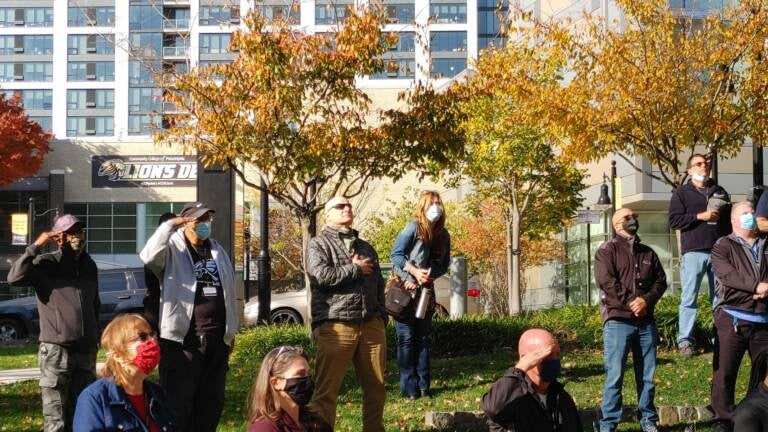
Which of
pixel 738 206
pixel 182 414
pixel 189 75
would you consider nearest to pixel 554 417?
pixel 182 414

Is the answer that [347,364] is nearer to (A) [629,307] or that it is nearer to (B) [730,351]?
(A) [629,307]

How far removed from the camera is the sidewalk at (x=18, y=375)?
14371 millimetres

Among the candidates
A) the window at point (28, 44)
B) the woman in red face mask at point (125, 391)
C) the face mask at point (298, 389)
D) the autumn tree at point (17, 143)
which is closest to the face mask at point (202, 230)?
the woman in red face mask at point (125, 391)

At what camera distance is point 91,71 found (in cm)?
11712

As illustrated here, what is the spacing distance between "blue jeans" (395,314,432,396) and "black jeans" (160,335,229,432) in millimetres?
3075

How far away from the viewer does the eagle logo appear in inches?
A: 2384

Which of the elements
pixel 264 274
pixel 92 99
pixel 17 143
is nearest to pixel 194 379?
pixel 264 274

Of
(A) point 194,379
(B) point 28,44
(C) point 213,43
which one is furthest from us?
Result: (B) point 28,44

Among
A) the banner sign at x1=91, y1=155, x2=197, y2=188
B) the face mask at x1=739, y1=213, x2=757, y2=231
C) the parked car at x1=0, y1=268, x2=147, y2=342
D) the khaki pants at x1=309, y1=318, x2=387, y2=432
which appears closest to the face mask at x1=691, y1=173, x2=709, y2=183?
the face mask at x1=739, y1=213, x2=757, y2=231

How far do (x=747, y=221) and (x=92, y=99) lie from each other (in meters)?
116

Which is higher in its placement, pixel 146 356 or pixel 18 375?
pixel 146 356

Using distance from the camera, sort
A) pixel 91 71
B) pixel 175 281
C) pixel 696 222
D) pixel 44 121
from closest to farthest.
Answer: pixel 175 281 → pixel 696 222 → pixel 91 71 → pixel 44 121

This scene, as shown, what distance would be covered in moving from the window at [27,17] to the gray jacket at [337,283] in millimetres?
114958

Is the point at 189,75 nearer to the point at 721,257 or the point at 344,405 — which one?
the point at 344,405
